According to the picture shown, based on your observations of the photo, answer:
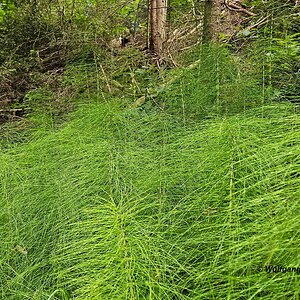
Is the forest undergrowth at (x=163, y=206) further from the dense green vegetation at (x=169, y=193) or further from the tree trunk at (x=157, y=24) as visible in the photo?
the tree trunk at (x=157, y=24)

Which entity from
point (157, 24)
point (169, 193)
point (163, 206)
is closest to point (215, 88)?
point (169, 193)

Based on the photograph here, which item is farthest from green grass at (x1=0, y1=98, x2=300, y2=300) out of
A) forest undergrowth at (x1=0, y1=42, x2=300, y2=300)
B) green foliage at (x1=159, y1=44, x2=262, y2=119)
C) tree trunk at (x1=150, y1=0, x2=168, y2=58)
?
tree trunk at (x1=150, y1=0, x2=168, y2=58)

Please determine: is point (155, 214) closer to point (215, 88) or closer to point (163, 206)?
point (163, 206)

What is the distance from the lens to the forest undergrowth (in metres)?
1.04

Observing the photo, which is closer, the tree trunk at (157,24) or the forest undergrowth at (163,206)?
the forest undergrowth at (163,206)

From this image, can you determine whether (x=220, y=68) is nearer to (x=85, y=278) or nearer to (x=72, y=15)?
(x=85, y=278)

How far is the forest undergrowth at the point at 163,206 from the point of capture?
104 cm

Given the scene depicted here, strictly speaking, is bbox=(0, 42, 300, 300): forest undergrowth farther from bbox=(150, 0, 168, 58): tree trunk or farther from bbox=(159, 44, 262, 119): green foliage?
bbox=(150, 0, 168, 58): tree trunk

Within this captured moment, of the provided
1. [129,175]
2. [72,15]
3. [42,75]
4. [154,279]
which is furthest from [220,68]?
[72,15]

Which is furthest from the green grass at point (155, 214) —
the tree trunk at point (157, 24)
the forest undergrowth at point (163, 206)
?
the tree trunk at point (157, 24)

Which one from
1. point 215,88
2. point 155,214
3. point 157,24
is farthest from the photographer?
point 157,24

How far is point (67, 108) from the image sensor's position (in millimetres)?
3449

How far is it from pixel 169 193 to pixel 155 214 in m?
0.16

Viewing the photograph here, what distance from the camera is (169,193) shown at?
1605 mm
